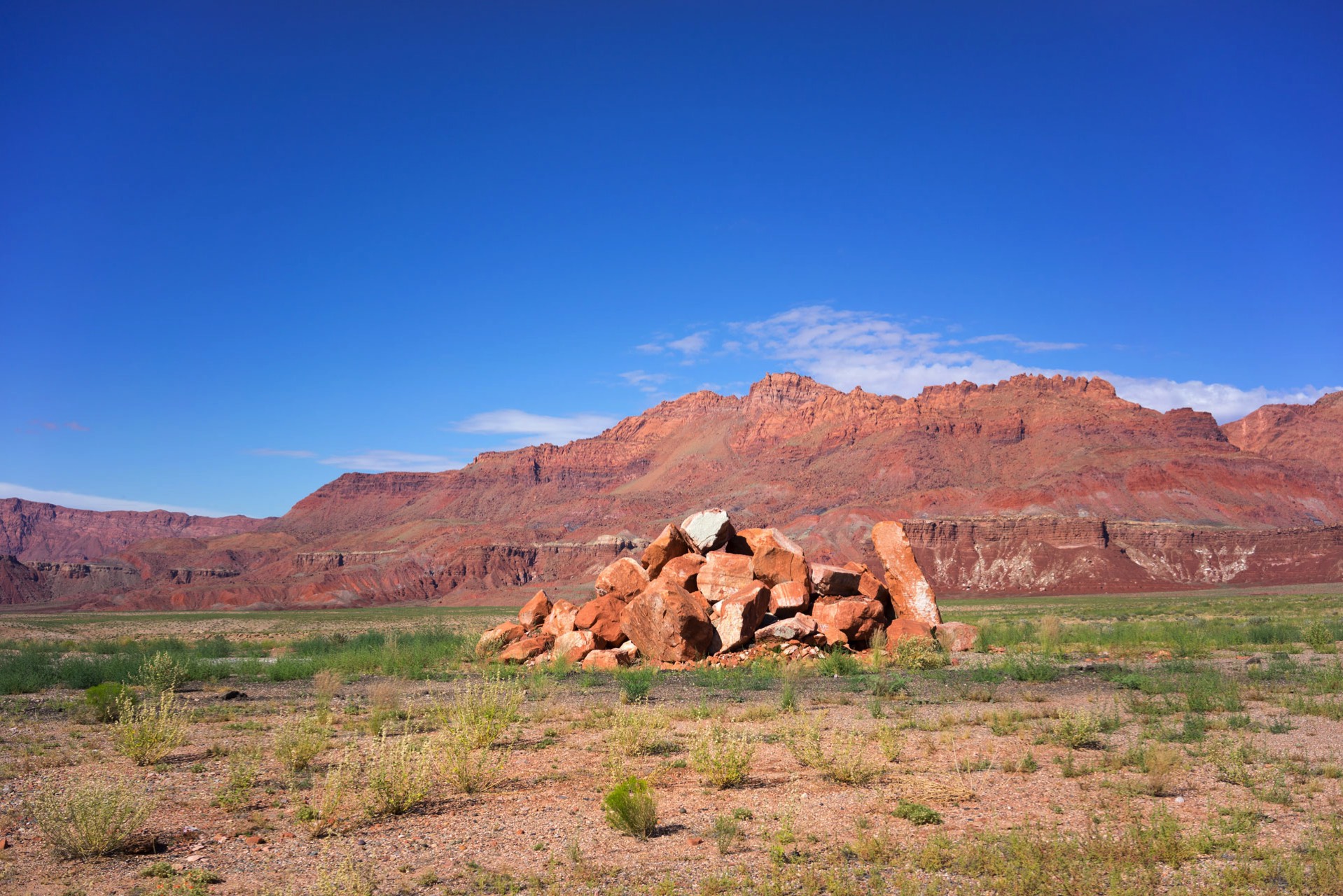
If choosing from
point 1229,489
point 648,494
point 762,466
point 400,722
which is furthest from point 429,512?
point 400,722

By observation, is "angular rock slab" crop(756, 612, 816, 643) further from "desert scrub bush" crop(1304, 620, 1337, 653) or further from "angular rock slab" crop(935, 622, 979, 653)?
"desert scrub bush" crop(1304, 620, 1337, 653)

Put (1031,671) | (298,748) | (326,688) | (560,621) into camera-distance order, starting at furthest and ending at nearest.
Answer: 1. (560,621)
2. (1031,671)
3. (326,688)
4. (298,748)

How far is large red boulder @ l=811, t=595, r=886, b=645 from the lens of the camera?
77.4 ft

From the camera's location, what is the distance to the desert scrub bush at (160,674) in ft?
53.6

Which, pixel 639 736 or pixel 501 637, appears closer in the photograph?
pixel 639 736

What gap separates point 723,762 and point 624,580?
51.9 ft

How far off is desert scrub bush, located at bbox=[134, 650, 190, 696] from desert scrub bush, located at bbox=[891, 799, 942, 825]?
13030 millimetres

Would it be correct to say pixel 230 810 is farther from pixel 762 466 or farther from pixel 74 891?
pixel 762 466

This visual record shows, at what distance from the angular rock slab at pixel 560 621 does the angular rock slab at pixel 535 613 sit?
2.84ft

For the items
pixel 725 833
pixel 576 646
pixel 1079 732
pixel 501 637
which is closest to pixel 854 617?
pixel 576 646

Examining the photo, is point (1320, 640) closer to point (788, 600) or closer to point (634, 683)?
point (788, 600)

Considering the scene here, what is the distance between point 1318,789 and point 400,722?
12.7 m

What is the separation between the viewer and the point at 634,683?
17.2m

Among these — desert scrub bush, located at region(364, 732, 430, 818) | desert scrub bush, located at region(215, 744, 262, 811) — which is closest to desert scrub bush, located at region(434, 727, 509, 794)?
desert scrub bush, located at region(364, 732, 430, 818)
